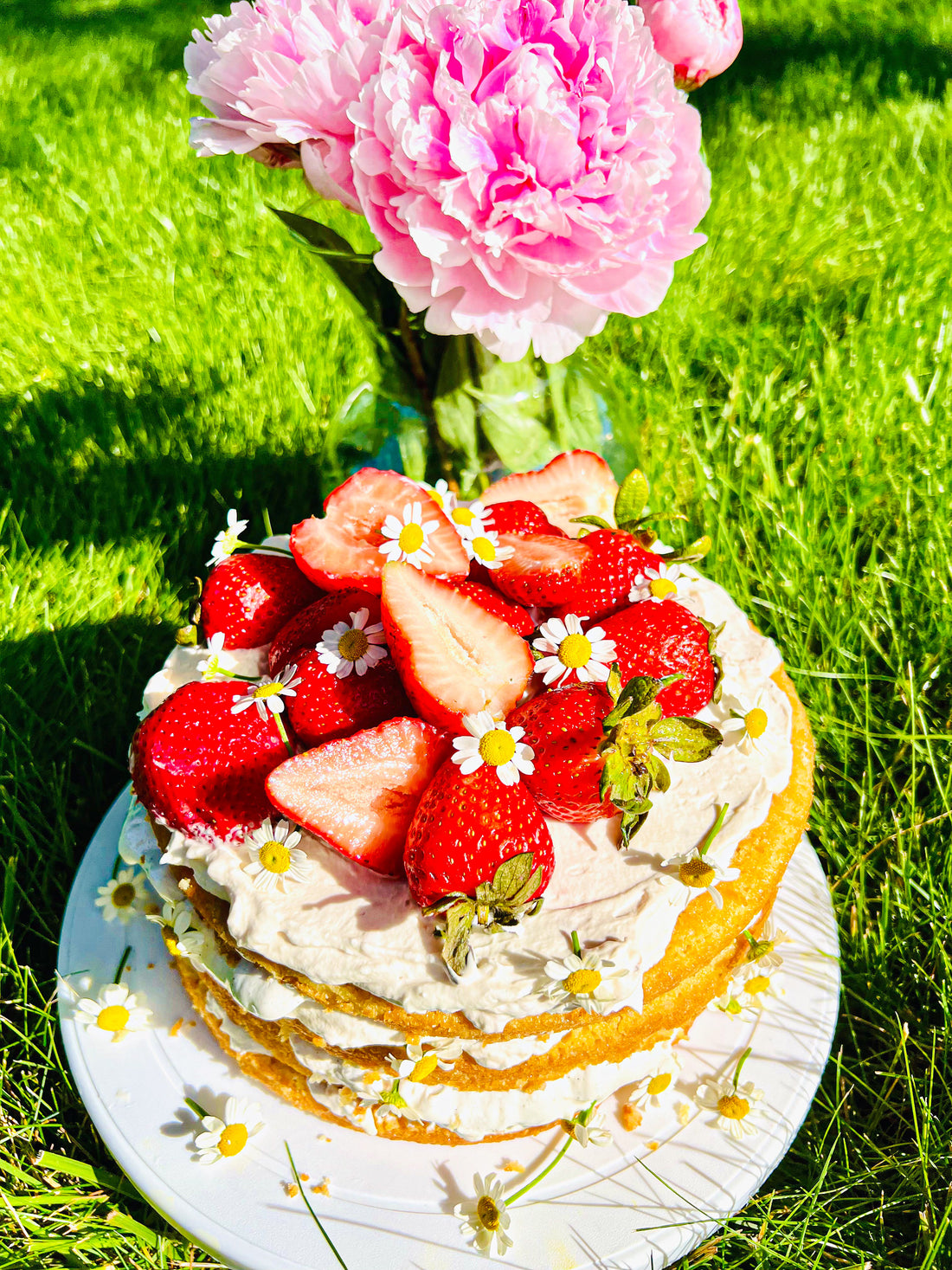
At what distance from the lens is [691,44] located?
136cm

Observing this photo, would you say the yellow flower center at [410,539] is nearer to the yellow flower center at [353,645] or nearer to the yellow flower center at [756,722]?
the yellow flower center at [353,645]

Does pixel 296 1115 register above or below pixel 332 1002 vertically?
below

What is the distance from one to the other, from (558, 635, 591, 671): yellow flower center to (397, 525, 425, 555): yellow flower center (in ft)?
0.88

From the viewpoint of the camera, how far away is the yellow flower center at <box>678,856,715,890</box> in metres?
1.23

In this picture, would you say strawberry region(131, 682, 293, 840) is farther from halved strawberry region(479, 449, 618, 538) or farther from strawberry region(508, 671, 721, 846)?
halved strawberry region(479, 449, 618, 538)

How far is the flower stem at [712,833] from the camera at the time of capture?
1.26 m

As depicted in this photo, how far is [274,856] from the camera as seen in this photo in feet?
4.02

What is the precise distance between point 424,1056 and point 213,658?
63 centimetres

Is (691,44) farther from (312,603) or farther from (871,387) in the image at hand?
(871,387)

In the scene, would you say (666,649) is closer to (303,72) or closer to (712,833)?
(712,833)

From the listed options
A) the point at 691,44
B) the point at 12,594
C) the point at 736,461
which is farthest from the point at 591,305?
Result: the point at 12,594

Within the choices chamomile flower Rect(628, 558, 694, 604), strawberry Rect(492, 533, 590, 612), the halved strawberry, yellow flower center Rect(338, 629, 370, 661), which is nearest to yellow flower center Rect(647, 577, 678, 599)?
chamomile flower Rect(628, 558, 694, 604)

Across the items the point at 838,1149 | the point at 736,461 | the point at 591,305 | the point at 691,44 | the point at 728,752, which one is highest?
the point at 691,44

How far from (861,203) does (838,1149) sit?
346cm
